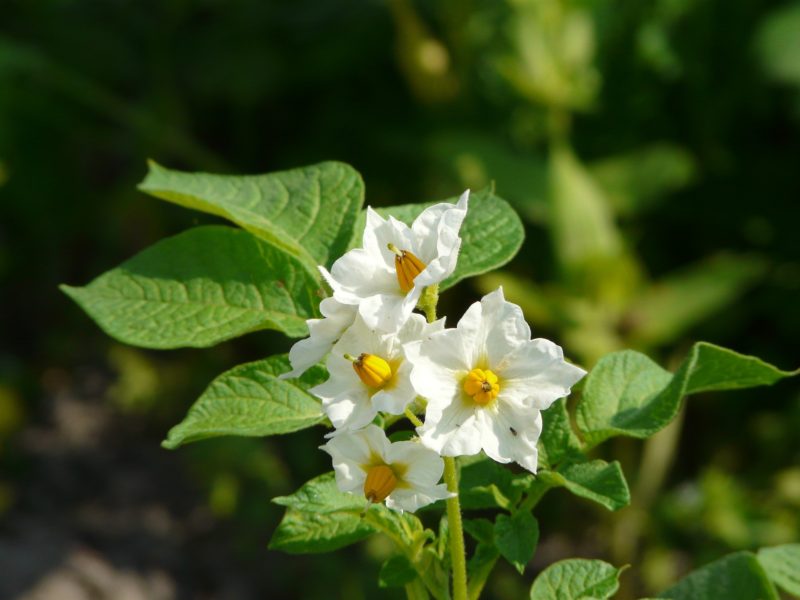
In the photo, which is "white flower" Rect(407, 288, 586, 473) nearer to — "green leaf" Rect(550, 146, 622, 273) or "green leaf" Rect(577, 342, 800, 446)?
"green leaf" Rect(577, 342, 800, 446)

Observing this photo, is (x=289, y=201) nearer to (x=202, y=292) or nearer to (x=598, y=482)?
(x=202, y=292)

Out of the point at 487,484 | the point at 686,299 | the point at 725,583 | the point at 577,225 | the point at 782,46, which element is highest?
the point at 487,484

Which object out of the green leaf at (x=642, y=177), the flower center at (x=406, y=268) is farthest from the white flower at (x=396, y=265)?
the green leaf at (x=642, y=177)

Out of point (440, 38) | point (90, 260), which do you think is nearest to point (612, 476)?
point (440, 38)

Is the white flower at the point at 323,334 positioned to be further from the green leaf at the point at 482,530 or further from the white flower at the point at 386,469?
the green leaf at the point at 482,530

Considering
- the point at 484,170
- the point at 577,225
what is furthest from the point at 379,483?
the point at 484,170

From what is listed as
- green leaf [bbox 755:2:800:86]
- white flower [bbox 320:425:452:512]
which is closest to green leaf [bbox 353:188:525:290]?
white flower [bbox 320:425:452:512]
